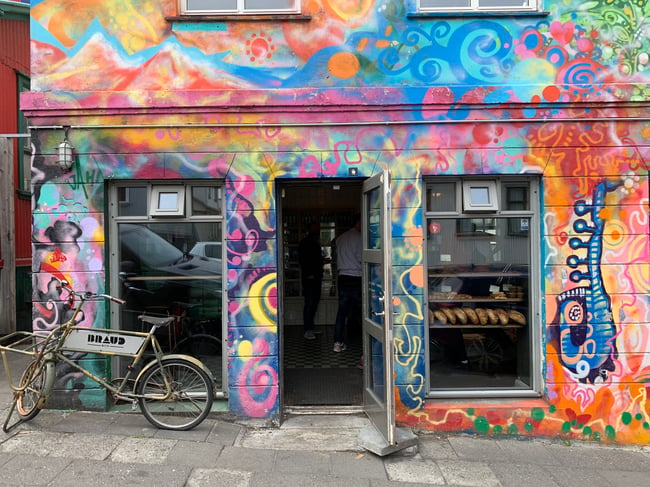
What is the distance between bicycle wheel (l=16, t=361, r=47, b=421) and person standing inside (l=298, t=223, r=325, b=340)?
452cm

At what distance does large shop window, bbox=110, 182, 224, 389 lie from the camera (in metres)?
5.44

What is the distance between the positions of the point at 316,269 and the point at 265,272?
389cm

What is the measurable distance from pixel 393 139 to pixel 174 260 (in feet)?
8.93

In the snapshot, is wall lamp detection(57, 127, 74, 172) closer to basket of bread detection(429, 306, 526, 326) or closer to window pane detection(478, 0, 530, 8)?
basket of bread detection(429, 306, 526, 326)

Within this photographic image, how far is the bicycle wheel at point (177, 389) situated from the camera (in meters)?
4.84

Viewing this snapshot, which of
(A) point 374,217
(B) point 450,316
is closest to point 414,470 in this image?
(B) point 450,316

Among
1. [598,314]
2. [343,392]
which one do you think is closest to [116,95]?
[343,392]

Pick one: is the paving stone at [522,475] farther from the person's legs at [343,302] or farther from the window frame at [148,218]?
the person's legs at [343,302]

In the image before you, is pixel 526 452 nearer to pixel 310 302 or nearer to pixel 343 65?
pixel 343 65

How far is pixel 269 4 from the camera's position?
5.45m

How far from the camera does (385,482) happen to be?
4.12 m

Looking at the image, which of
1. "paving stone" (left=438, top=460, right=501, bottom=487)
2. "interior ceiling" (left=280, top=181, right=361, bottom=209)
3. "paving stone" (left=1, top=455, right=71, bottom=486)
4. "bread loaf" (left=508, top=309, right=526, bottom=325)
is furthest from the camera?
"interior ceiling" (left=280, top=181, right=361, bottom=209)

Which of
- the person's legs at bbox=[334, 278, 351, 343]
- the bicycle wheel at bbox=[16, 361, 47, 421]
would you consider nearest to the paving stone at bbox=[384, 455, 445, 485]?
the person's legs at bbox=[334, 278, 351, 343]

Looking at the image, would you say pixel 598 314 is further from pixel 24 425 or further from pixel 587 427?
pixel 24 425
